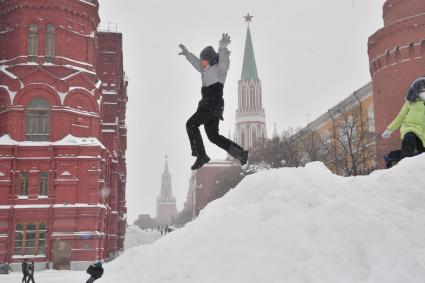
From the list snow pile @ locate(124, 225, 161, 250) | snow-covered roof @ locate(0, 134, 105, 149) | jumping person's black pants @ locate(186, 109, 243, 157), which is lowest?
snow pile @ locate(124, 225, 161, 250)

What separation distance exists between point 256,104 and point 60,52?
322 feet

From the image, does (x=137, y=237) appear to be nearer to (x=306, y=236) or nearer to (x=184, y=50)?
(x=306, y=236)

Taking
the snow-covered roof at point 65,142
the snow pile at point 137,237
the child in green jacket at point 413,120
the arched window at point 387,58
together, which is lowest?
the snow pile at point 137,237

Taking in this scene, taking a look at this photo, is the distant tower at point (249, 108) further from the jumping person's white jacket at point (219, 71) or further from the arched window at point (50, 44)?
the jumping person's white jacket at point (219, 71)

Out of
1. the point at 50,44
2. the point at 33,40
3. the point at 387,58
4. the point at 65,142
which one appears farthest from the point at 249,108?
the point at 65,142

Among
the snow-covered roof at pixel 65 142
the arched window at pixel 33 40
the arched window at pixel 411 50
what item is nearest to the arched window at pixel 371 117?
the arched window at pixel 411 50

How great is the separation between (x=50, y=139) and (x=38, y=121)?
1.64m

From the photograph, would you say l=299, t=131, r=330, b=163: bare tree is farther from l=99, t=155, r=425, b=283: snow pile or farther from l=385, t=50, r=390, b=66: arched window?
l=99, t=155, r=425, b=283: snow pile

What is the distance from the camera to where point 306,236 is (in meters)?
7.63

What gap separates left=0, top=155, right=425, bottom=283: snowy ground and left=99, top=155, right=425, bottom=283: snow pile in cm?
1

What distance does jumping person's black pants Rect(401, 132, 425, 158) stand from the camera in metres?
10.7

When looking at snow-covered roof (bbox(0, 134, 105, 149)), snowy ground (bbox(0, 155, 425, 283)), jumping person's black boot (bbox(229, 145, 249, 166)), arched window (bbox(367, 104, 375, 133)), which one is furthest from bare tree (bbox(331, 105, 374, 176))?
jumping person's black boot (bbox(229, 145, 249, 166))

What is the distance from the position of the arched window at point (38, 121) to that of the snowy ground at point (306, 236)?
30.3 metres

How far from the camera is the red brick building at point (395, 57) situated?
140ft
